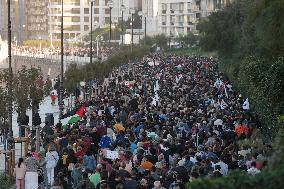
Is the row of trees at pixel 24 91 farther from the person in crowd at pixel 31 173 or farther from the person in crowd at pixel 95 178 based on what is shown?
the person in crowd at pixel 95 178

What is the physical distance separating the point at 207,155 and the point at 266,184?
31.9 feet

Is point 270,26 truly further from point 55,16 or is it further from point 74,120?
point 55,16

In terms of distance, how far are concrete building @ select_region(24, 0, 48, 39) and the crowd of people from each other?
468 feet

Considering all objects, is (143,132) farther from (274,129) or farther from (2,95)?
(2,95)

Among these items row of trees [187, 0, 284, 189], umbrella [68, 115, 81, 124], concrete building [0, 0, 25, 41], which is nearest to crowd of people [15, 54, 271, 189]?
umbrella [68, 115, 81, 124]

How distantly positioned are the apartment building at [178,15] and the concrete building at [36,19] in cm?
3785

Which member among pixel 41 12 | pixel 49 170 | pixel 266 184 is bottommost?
pixel 49 170

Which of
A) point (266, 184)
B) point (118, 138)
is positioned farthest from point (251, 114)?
point (266, 184)

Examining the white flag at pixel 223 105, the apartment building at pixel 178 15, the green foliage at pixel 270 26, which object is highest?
the apartment building at pixel 178 15

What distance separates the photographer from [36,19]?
174m

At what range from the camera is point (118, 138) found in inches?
820

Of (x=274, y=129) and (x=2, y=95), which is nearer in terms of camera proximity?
(x=274, y=129)

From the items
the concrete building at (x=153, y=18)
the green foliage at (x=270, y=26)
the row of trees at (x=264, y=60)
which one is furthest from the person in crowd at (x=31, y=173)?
the concrete building at (x=153, y=18)

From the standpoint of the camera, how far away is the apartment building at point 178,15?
Answer: 5021 inches
